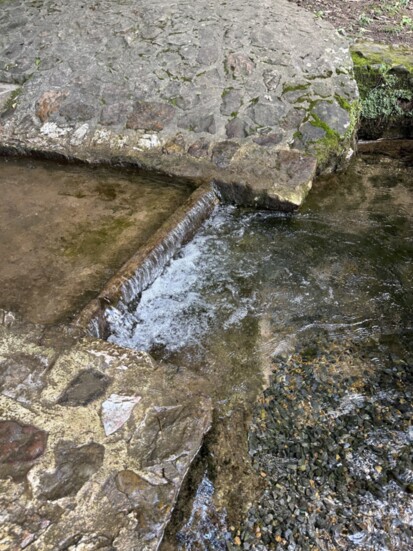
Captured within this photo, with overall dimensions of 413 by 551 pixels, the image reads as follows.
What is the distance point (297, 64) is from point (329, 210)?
182cm

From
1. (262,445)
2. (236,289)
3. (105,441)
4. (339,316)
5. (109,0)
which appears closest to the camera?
(105,441)

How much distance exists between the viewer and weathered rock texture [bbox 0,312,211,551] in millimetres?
2031

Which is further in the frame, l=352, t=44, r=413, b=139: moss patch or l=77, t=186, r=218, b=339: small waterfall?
l=352, t=44, r=413, b=139: moss patch

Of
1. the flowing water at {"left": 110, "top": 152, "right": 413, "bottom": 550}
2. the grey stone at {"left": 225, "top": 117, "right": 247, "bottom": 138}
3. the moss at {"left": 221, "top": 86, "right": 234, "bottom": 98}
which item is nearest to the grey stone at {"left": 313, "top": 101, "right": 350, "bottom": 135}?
the flowing water at {"left": 110, "top": 152, "right": 413, "bottom": 550}

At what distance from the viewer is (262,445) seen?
2613 mm

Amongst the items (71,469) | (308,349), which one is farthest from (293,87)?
(71,469)

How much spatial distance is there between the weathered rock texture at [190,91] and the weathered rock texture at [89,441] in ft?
8.39

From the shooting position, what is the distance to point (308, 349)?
127 inches

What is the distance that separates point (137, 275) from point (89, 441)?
1504 mm

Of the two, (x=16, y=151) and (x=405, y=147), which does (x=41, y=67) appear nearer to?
(x=16, y=151)

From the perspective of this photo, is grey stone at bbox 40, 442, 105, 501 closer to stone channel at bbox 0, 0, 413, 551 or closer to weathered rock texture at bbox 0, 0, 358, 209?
stone channel at bbox 0, 0, 413, 551

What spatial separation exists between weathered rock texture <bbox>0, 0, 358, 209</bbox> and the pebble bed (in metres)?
1.94

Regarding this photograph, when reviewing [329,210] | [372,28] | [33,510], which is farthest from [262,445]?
[372,28]

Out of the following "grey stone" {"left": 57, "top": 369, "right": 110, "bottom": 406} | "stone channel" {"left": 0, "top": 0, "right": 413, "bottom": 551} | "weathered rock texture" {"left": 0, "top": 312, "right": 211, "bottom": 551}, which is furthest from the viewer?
"grey stone" {"left": 57, "top": 369, "right": 110, "bottom": 406}
